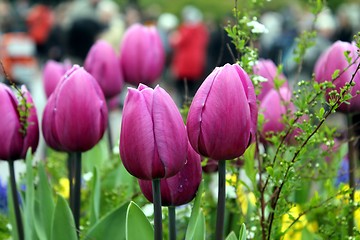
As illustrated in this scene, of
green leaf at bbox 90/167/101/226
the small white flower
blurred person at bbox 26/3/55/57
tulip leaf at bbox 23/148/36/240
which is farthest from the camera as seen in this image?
blurred person at bbox 26/3/55/57

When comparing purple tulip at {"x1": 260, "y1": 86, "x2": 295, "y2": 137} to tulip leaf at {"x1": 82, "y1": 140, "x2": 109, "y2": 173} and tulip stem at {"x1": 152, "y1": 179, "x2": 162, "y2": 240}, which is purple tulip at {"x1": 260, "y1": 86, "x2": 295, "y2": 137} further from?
tulip leaf at {"x1": 82, "y1": 140, "x2": 109, "y2": 173}

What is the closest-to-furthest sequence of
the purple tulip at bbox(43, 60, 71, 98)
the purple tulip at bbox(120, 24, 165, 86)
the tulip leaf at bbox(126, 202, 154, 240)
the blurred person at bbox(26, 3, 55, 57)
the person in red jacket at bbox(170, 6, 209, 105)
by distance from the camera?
the tulip leaf at bbox(126, 202, 154, 240) → the purple tulip at bbox(43, 60, 71, 98) → the purple tulip at bbox(120, 24, 165, 86) → the person in red jacket at bbox(170, 6, 209, 105) → the blurred person at bbox(26, 3, 55, 57)

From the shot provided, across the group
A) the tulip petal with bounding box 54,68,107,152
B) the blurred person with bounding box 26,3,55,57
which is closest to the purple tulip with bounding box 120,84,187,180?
the tulip petal with bounding box 54,68,107,152

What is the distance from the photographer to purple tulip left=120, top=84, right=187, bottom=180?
52.6 inches

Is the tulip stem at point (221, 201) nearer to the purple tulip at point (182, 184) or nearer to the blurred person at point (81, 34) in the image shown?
the purple tulip at point (182, 184)

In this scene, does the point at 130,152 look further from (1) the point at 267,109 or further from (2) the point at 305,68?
(2) the point at 305,68

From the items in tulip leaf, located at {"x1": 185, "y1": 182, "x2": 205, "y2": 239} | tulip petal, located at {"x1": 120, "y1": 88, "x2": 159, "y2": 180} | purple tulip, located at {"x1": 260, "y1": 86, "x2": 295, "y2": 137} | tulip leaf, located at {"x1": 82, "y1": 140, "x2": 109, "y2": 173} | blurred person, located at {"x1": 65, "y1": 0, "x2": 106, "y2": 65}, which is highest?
tulip petal, located at {"x1": 120, "y1": 88, "x2": 159, "y2": 180}

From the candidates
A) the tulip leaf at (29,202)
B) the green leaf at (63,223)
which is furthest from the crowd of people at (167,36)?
the green leaf at (63,223)

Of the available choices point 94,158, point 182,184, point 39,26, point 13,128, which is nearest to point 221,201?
point 182,184

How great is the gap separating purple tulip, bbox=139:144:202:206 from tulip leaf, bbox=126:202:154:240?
0.11 feet

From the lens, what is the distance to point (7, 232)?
2.13 metres

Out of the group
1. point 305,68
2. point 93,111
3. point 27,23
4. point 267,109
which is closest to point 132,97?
point 93,111

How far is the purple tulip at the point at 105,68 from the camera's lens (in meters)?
2.44

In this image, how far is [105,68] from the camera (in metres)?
2.44
